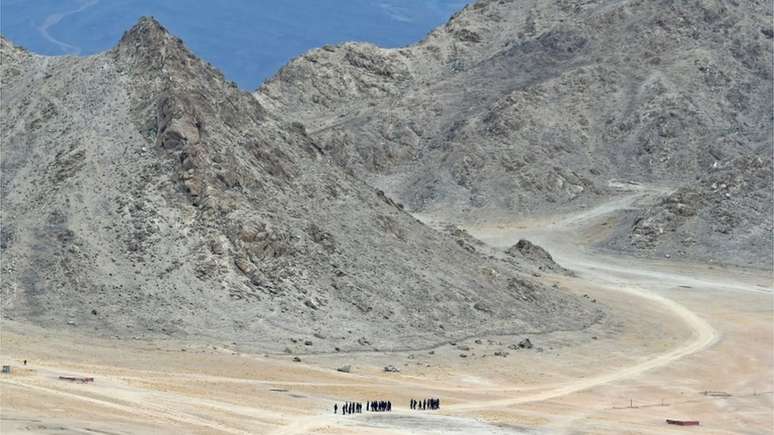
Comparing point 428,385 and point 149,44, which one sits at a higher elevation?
point 149,44

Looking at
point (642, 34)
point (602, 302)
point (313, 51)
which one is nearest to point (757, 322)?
point (602, 302)

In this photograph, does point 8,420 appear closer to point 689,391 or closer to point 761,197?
point 689,391

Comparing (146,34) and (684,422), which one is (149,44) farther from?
(684,422)

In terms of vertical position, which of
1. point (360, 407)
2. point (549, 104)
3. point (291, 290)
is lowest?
point (360, 407)

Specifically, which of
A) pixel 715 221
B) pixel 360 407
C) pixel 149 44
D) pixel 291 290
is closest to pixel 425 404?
pixel 360 407

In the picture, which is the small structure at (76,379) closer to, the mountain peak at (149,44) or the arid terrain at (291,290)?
the arid terrain at (291,290)

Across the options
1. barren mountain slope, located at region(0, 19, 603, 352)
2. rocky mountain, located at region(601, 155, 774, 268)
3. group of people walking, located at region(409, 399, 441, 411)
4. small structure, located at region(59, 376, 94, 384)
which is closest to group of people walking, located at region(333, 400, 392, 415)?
group of people walking, located at region(409, 399, 441, 411)

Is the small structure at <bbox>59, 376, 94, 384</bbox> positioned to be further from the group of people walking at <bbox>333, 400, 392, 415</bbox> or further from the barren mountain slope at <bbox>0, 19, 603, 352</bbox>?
the group of people walking at <bbox>333, 400, 392, 415</bbox>
